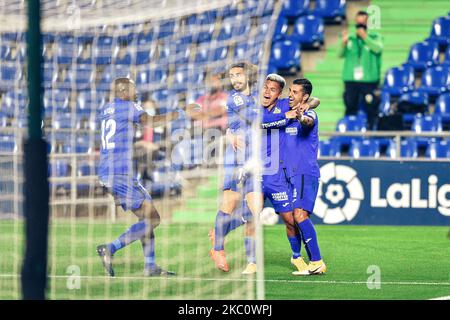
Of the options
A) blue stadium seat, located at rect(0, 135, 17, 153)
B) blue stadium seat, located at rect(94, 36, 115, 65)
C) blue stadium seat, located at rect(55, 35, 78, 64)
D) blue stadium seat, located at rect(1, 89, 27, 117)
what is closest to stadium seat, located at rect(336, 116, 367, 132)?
blue stadium seat, located at rect(0, 135, 17, 153)

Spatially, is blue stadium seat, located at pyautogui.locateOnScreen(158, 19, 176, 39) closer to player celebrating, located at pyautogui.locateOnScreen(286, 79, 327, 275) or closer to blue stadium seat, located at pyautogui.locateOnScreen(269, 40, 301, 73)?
player celebrating, located at pyautogui.locateOnScreen(286, 79, 327, 275)

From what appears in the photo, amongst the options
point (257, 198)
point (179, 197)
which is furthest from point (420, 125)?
point (257, 198)

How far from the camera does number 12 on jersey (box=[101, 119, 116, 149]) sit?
30.8 feet

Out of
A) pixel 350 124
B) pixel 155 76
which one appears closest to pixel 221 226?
pixel 155 76

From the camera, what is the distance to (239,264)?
10.4 m

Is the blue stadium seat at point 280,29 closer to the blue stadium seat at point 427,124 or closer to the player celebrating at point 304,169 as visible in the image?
the blue stadium seat at point 427,124

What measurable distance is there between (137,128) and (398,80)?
7.23m

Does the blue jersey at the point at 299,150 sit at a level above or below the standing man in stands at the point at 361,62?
below

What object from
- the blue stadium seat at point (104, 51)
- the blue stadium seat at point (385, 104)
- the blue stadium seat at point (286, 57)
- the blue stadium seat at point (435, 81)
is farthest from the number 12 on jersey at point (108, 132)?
the blue stadium seat at point (435, 81)

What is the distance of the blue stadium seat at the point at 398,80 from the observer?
16781mm

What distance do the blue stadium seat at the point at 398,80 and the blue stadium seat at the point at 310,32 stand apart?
1393 millimetres

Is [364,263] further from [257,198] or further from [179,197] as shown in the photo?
[179,197]
